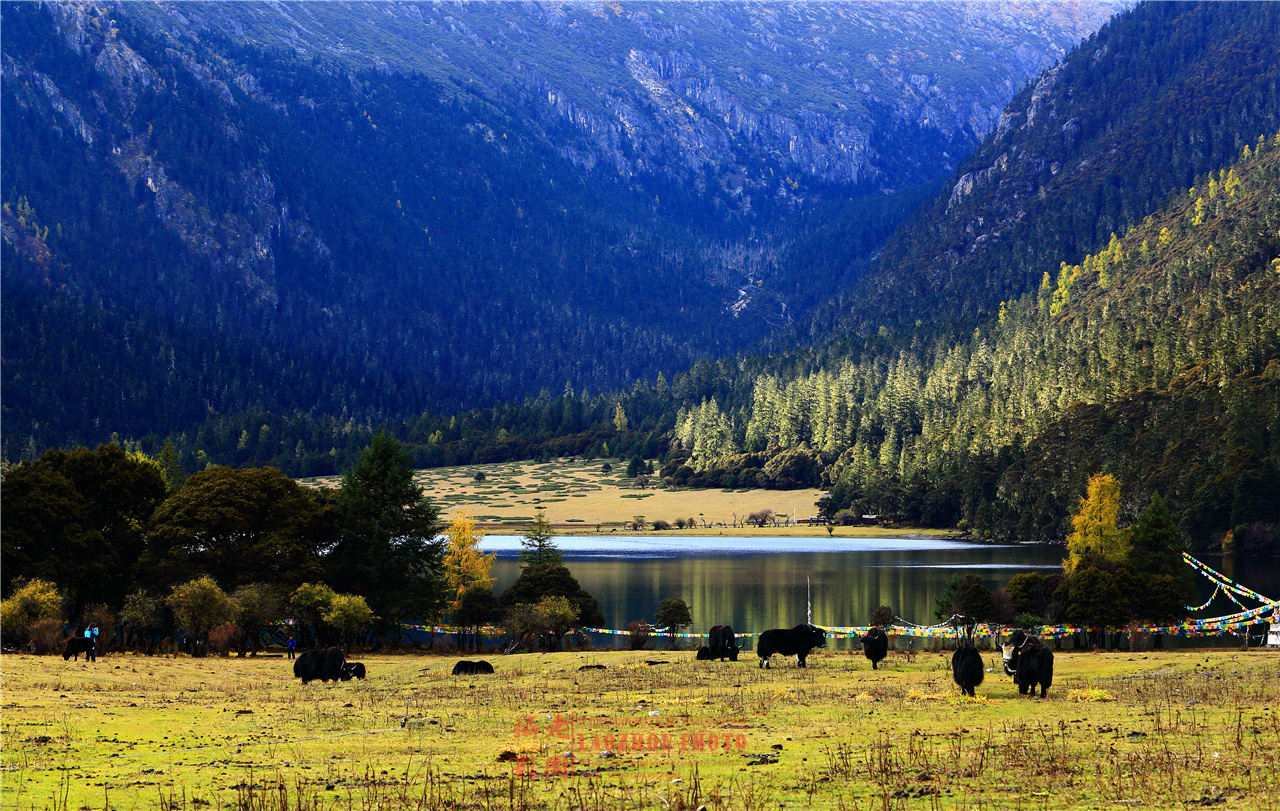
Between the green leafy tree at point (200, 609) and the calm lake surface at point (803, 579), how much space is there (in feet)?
135

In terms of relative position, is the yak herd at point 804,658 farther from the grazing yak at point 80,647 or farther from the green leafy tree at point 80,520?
the green leafy tree at point 80,520

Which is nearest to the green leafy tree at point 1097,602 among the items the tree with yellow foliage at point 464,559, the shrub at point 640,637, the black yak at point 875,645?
the shrub at point 640,637

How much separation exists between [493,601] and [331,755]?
57591 millimetres

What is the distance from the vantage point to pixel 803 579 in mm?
139500

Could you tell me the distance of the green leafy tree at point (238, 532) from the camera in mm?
68500

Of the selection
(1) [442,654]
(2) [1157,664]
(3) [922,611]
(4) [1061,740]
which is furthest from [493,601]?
(4) [1061,740]

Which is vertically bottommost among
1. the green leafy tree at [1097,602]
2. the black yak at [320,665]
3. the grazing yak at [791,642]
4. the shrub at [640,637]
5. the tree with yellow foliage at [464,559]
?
the shrub at [640,637]

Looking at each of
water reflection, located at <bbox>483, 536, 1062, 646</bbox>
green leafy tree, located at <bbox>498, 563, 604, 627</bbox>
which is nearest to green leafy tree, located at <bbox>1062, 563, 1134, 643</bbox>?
water reflection, located at <bbox>483, 536, 1062, 646</bbox>

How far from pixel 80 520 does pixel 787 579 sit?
89704 mm

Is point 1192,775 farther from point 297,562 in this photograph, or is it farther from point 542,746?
point 297,562

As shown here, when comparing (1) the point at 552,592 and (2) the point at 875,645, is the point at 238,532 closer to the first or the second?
(1) the point at 552,592

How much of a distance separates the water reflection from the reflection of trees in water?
4.2 inches

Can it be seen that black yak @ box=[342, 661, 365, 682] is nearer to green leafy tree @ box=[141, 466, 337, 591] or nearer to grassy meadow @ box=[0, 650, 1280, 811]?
grassy meadow @ box=[0, 650, 1280, 811]

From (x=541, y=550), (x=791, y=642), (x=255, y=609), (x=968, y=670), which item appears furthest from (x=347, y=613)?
(x=968, y=670)
